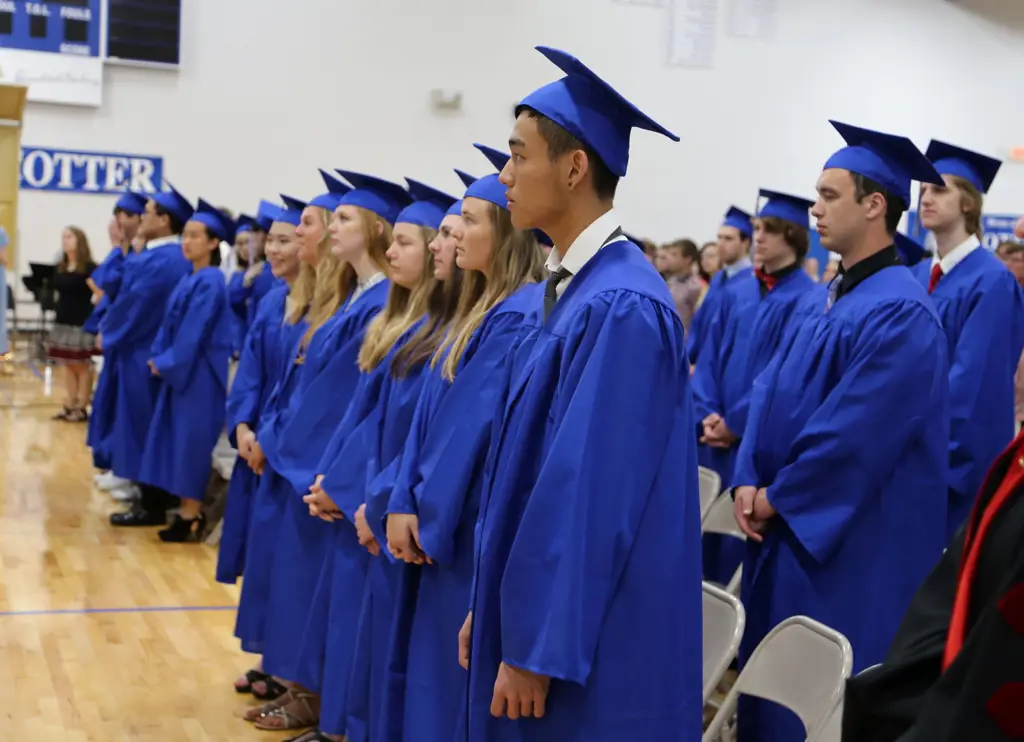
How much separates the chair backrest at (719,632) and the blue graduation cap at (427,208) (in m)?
1.38

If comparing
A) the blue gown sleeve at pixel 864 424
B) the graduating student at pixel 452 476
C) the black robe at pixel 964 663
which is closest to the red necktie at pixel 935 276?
the blue gown sleeve at pixel 864 424

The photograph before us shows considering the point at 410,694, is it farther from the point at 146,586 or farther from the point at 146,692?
the point at 146,586

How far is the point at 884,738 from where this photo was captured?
4.86ft

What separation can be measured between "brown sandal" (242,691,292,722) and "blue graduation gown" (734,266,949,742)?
1.75 meters

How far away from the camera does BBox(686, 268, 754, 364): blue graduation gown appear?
6668mm

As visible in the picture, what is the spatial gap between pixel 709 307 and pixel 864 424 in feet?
12.0

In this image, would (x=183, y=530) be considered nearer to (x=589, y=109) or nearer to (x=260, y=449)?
(x=260, y=449)

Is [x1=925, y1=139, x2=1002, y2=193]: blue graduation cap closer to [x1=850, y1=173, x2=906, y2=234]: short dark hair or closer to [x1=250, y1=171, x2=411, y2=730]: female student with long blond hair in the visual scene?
[x1=850, y1=173, x2=906, y2=234]: short dark hair

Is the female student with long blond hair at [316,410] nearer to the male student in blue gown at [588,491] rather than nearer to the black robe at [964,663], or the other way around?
the male student in blue gown at [588,491]

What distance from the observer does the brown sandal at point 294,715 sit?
4238 millimetres

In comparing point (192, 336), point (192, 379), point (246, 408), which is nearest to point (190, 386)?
point (192, 379)

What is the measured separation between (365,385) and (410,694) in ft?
3.56

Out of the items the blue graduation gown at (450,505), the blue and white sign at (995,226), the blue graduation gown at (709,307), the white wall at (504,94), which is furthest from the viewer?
the blue and white sign at (995,226)

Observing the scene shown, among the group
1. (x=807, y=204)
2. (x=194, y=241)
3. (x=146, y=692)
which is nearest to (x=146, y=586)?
(x=146, y=692)
